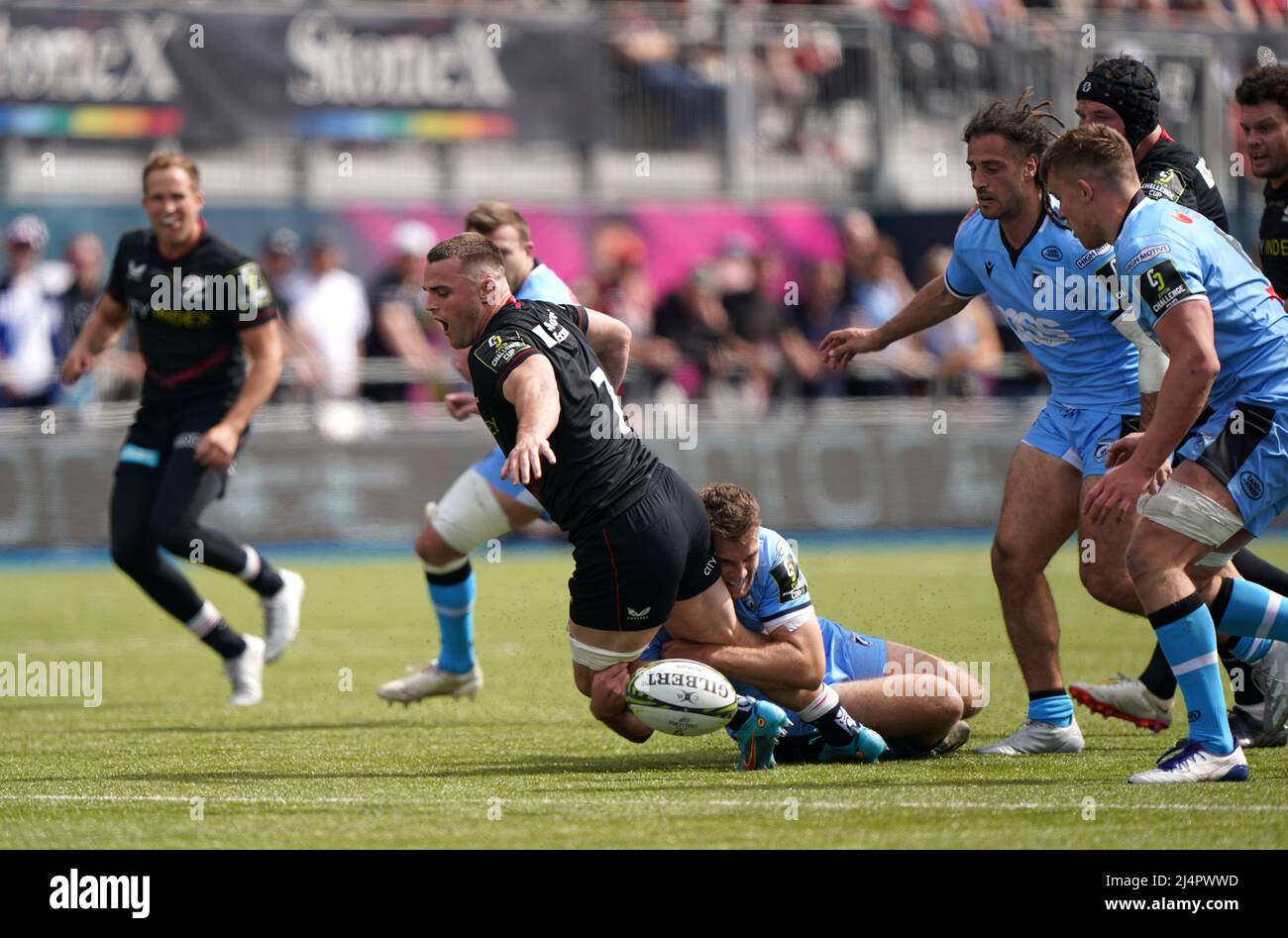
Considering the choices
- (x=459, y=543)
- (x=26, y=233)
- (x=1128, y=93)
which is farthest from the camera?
(x=26, y=233)

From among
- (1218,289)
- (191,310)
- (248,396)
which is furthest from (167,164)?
(1218,289)

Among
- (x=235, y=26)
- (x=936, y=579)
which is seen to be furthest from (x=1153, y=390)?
(x=235, y=26)

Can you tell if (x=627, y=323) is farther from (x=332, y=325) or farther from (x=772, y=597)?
(x=772, y=597)

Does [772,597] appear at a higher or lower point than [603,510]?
lower

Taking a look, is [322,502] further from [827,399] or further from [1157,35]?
[1157,35]

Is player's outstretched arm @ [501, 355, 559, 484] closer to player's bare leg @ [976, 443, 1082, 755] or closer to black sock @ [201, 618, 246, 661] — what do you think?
player's bare leg @ [976, 443, 1082, 755]

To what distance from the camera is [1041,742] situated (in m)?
7.39

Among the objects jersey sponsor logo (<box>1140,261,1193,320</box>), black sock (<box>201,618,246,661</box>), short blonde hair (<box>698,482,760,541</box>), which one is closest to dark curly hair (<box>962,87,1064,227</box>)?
jersey sponsor logo (<box>1140,261,1193,320</box>)

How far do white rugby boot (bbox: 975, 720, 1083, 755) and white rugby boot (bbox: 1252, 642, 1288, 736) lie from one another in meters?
0.74

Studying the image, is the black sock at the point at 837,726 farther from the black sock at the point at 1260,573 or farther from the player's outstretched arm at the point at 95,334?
the player's outstretched arm at the point at 95,334

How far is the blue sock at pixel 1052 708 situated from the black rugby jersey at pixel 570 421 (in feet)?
6.07

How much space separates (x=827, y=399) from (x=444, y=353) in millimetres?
3899

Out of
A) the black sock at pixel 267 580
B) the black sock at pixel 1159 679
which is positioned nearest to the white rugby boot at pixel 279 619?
the black sock at pixel 267 580

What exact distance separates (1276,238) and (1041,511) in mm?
1663
